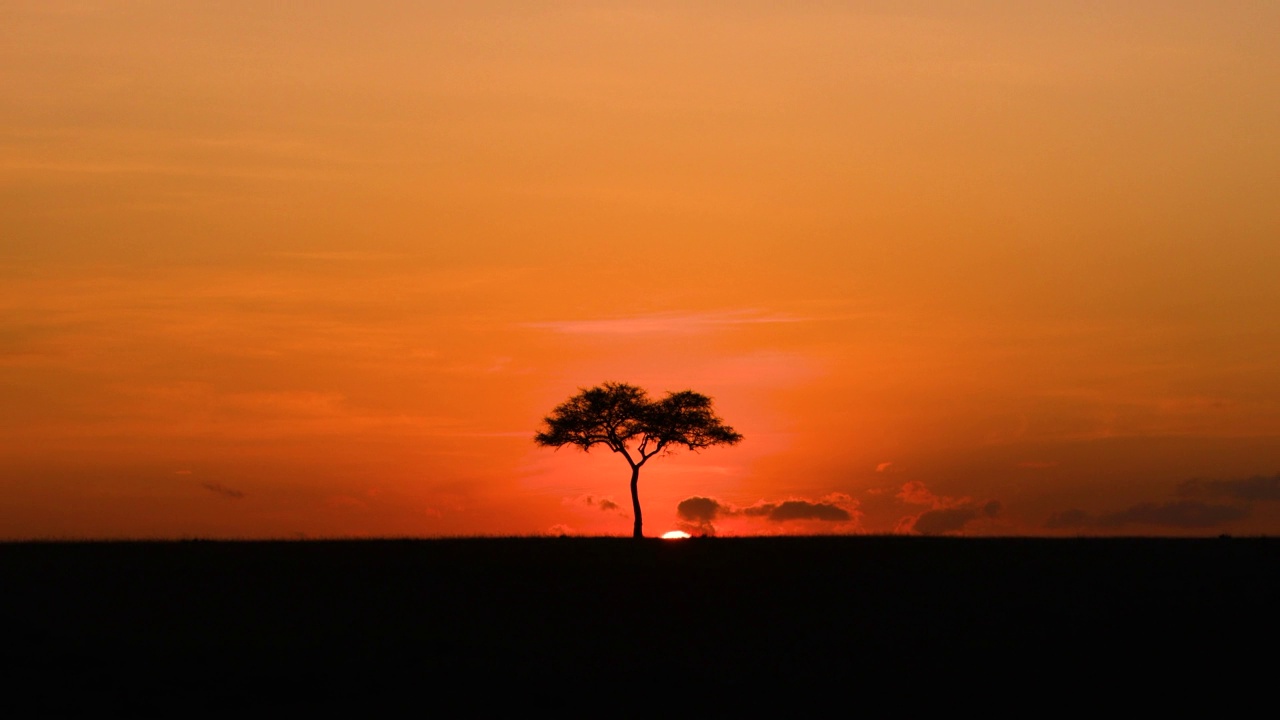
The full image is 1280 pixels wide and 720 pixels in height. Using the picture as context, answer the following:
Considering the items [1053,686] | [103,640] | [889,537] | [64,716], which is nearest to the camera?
[64,716]

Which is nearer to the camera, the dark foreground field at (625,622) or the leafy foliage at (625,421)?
the dark foreground field at (625,622)

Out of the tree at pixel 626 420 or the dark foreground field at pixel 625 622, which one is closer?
the dark foreground field at pixel 625 622

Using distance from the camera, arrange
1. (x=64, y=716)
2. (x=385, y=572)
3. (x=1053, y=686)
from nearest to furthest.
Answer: (x=64, y=716)
(x=1053, y=686)
(x=385, y=572)

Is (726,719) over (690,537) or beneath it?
beneath

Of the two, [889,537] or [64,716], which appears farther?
[889,537]

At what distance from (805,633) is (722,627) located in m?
2.52

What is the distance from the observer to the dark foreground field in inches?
1287

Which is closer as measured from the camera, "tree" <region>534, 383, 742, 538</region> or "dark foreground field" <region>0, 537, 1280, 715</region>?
"dark foreground field" <region>0, 537, 1280, 715</region>

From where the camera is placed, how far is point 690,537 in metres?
57.6

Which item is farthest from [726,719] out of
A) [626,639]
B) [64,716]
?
[64,716]

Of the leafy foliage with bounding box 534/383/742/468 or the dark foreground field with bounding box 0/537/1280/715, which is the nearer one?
the dark foreground field with bounding box 0/537/1280/715

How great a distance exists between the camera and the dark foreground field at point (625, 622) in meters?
32.7

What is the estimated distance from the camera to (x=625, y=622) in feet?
129

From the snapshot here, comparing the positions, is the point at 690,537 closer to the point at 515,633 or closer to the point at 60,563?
the point at 515,633
